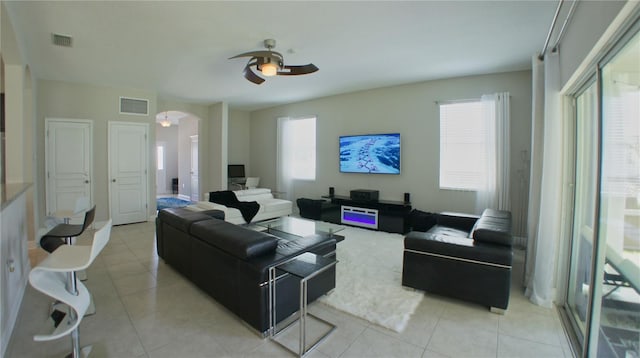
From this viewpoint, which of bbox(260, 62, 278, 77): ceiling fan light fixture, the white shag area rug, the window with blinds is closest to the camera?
the white shag area rug

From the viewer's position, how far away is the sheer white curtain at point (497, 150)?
14.4 feet

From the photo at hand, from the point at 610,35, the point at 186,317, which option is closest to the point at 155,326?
the point at 186,317

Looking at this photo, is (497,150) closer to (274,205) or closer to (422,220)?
(422,220)

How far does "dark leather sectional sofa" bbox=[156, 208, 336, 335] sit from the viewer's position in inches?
82.1

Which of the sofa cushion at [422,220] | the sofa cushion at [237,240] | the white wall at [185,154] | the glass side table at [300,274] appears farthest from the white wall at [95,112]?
the sofa cushion at [422,220]

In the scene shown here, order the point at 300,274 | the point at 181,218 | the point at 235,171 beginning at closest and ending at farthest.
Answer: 1. the point at 300,274
2. the point at 181,218
3. the point at 235,171

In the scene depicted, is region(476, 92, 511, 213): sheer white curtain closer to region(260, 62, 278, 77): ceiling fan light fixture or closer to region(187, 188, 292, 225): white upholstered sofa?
region(260, 62, 278, 77): ceiling fan light fixture

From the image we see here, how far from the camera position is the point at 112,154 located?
5641 millimetres

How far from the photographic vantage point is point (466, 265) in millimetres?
2523

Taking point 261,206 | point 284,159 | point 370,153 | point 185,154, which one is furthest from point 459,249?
point 185,154

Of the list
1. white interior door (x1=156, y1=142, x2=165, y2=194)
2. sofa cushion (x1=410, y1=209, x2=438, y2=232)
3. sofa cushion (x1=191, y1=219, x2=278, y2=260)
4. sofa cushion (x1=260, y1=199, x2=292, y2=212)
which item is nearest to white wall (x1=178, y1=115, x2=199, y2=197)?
white interior door (x1=156, y1=142, x2=165, y2=194)

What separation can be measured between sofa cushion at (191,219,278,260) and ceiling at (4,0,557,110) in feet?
6.79

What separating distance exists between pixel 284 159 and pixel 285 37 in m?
4.11

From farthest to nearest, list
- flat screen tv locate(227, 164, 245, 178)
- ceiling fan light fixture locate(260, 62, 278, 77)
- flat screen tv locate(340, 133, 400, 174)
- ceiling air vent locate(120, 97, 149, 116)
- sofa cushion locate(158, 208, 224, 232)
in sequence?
flat screen tv locate(227, 164, 245, 178), ceiling air vent locate(120, 97, 149, 116), flat screen tv locate(340, 133, 400, 174), ceiling fan light fixture locate(260, 62, 278, 77), sofa cushion locate(158, 208, 224, 232)
